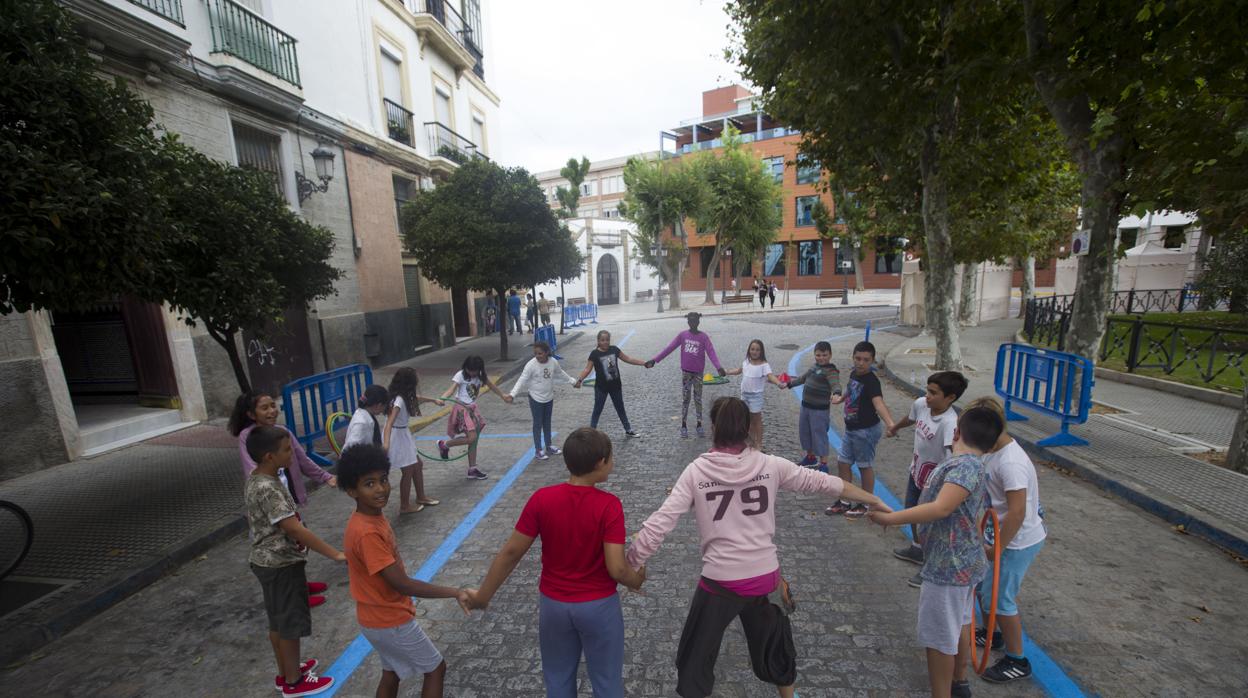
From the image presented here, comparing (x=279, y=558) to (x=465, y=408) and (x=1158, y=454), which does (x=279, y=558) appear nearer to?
(x=465, y=408)

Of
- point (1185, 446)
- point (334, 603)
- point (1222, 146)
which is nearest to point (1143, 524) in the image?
point (1185, 446)

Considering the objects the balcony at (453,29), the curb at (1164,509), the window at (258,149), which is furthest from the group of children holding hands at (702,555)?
the balcony at (453,29)

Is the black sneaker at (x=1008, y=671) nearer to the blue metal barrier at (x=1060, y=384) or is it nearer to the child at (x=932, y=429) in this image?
the child at (x=932, y=429)

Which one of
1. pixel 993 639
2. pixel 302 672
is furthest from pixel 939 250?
pixel 302 672

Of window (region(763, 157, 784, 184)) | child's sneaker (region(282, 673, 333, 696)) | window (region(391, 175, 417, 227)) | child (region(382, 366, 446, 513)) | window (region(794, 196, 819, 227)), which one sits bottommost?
child's sneaker (region(282, 673, 333, 696))

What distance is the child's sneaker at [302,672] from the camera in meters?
3.04

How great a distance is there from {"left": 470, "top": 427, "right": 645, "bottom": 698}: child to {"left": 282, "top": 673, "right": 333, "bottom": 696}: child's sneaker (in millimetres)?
1553

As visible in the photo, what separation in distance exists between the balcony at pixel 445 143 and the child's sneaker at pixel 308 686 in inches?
635

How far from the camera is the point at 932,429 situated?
153 inches

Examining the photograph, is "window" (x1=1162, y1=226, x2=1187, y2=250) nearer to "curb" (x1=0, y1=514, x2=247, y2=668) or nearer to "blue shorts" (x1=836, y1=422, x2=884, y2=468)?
"blue shorts" (x1=836, y1=422, x2=884, y2=468)

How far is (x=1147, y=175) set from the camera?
Result: 586 centimetres

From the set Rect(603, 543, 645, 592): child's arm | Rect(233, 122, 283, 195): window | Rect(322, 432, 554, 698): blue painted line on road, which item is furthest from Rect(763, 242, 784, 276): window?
Rect(603, 543, 645, 592): child's arm

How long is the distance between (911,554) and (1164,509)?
2691 millimetres

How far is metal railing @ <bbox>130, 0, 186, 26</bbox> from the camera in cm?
847
